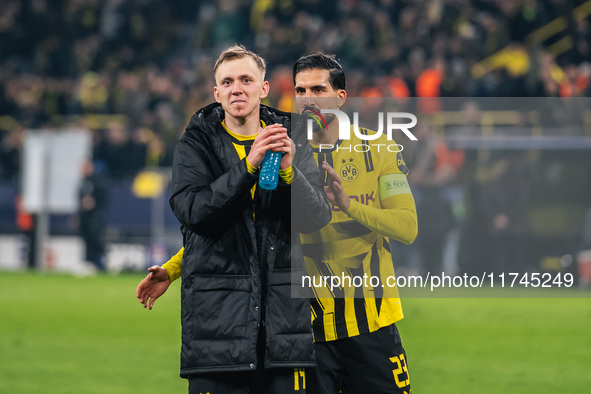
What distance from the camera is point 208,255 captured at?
3654 mm

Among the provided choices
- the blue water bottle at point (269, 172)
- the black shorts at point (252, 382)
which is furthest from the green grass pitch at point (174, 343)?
the blue water bottle at point (269, 172)

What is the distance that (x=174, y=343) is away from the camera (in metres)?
9.58

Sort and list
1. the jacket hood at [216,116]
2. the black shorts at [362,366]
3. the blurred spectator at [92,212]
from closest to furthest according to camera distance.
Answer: the jacket hood at [216,116]
the black shorts at [362,366]
the blurred spectator at [92,212]

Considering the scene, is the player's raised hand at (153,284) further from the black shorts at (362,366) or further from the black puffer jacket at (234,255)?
the black shorts at (362,366)

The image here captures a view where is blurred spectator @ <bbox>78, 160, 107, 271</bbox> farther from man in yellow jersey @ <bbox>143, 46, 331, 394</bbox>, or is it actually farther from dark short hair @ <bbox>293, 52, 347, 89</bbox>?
man in yellow jersey @ <bbox>143, 46, 331, 394</bbox>

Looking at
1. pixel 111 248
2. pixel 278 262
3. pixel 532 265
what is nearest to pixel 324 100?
pixel 278 262

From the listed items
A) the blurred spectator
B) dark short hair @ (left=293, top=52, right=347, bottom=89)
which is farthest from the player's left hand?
the blurred spectator

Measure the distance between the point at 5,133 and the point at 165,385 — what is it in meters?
14.5

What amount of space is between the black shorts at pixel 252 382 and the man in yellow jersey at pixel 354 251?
672 millimetres

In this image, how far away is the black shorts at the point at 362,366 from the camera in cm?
437

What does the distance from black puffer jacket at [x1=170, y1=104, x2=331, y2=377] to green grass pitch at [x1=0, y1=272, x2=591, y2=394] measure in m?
3.61

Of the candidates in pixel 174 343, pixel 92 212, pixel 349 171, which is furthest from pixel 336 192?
pixel 92 212

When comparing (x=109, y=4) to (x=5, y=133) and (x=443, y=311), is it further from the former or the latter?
(x=443, y=311)

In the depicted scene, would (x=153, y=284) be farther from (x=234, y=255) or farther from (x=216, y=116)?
(x=216, y=116)
